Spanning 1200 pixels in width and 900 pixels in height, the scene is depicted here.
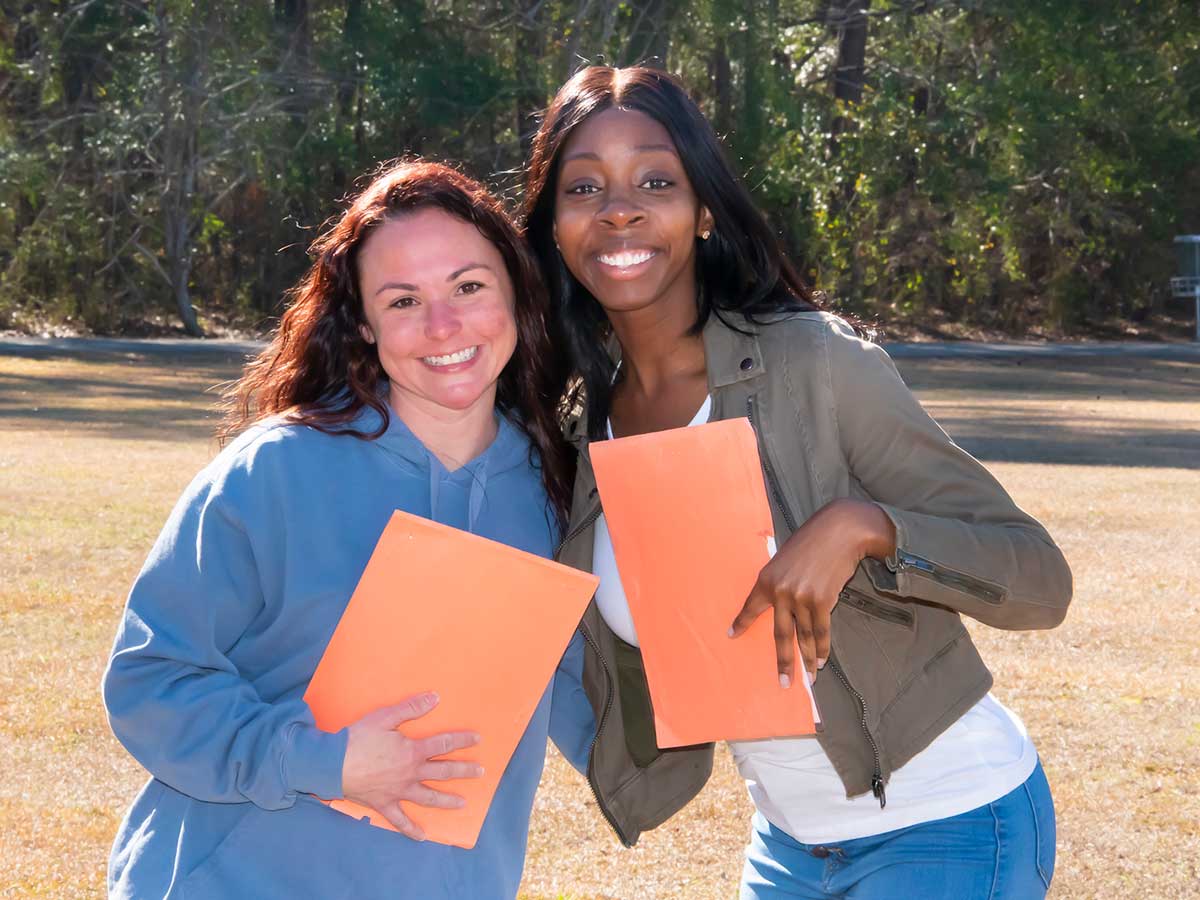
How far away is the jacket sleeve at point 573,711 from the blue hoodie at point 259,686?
393 mm

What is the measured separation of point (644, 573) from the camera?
2281mm

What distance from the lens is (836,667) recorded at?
2250mm

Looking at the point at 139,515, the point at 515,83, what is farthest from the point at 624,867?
the point at 515,83

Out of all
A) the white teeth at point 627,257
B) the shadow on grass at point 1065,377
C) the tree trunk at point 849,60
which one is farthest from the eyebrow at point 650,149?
the tree trunk at point 849,60

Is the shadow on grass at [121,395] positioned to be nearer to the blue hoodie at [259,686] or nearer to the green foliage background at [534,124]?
the green foliage background at [534,124]

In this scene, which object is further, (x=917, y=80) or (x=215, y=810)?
(x=917, y=80)

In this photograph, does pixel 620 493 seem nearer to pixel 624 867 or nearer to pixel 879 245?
pixel 624 867

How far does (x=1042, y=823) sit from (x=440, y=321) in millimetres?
1101

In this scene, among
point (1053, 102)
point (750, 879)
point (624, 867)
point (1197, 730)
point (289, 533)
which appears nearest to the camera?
point (289, 533)

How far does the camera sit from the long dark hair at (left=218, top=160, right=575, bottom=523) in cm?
221

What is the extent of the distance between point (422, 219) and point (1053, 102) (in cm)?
2596

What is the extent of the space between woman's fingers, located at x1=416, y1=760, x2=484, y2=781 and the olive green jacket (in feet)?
1.64

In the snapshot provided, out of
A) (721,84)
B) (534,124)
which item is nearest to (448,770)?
(534,124)

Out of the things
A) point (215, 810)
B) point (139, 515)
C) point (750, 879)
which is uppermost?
point (215, 810)
